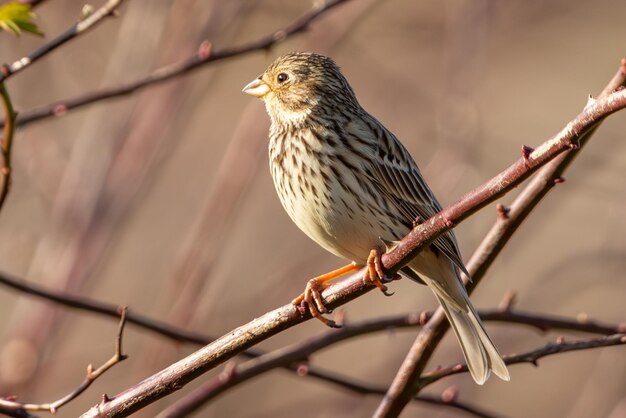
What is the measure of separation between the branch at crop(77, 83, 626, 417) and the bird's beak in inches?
77.5

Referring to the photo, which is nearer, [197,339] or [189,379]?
[189,379]

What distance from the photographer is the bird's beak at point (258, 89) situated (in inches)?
193

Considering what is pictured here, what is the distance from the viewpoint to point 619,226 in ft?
21.6

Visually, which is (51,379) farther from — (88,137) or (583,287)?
(583,287)

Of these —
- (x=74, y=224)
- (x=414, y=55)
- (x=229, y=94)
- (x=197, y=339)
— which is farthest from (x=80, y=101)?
(x=229, y=94)

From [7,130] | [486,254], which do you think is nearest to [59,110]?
[7,130]

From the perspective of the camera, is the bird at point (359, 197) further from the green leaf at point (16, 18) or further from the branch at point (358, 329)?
the green leaf at point (16, 18)

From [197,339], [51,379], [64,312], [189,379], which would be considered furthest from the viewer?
[51,379]

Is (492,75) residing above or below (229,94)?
below

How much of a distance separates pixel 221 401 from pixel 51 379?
1.40m

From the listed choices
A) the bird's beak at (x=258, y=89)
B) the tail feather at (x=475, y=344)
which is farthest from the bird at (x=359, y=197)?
the bird's beak at (x=258, y=89)

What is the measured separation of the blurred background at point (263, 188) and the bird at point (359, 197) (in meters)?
0.37

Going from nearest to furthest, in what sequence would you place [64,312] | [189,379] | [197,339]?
[189,379]
[197,339]
[64,312]

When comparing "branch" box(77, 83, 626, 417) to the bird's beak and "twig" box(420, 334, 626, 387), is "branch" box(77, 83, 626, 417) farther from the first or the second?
the bird's beak
